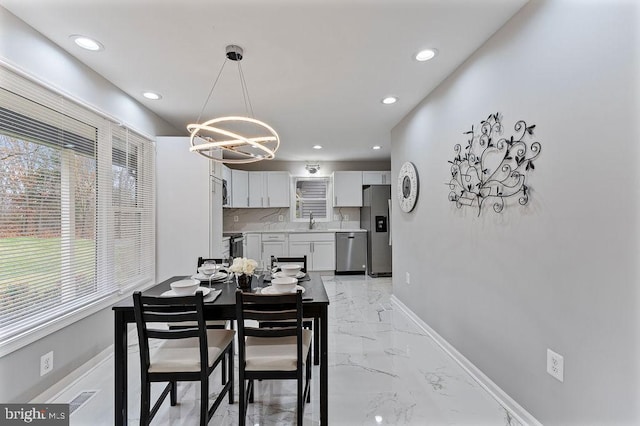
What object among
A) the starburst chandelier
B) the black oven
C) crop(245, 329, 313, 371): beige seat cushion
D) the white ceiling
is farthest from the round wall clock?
the black oven

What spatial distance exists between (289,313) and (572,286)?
1.44 metres

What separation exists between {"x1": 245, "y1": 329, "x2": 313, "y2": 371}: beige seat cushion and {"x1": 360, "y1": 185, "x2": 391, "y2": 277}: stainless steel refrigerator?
4.37 m

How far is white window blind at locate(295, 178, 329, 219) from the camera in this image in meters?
6.87

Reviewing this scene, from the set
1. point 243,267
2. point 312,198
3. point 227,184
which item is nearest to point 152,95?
point 243,267

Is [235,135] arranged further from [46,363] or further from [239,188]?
[239,188]

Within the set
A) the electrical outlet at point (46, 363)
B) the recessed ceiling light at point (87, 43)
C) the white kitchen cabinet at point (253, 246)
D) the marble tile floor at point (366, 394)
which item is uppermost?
the recessed ceiling light at point (87, 43)

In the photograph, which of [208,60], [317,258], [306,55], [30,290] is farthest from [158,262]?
[317,258]

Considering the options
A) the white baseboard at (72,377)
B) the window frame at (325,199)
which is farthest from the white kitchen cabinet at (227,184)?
the white baseboard at (72,377)

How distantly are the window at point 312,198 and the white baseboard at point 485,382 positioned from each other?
393cm

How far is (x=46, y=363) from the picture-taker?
206 centimetres

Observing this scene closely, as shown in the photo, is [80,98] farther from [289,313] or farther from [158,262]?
[289,313]

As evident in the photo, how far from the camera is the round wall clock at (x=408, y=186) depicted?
346 cm

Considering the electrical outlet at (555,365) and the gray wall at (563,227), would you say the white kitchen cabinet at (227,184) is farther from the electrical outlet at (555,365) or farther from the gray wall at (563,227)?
the electrical outlet at (555,365)

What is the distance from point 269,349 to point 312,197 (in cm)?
524
